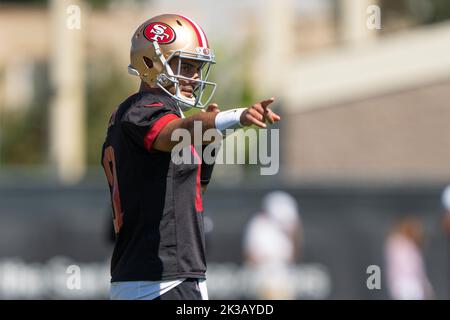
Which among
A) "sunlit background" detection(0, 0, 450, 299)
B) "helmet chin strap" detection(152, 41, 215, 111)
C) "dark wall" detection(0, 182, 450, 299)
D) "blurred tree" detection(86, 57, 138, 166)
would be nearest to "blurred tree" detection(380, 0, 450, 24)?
"sunlit background" detection(0, 0, 450, 299)

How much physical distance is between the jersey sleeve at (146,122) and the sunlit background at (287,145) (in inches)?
75.9

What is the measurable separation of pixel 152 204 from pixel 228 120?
539 millimetres

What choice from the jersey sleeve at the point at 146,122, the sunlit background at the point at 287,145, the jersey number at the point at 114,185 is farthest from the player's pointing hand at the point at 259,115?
the sunlit background at the point at 287,145

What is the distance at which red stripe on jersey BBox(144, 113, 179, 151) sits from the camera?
468 centimetres

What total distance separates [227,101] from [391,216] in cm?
1504

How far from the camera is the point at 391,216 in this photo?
1300 centimetres

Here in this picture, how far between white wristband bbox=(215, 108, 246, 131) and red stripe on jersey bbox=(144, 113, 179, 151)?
0.80 ft

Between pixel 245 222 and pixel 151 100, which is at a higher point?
pixel 151 100

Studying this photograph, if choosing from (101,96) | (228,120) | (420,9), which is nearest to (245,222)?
(228,120)

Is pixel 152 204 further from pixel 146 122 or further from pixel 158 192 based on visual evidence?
pixel 146 122

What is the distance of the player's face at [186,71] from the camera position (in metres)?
4.95

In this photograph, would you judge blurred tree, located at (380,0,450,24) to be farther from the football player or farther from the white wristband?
the white wristband

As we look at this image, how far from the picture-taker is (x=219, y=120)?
15.0ft
